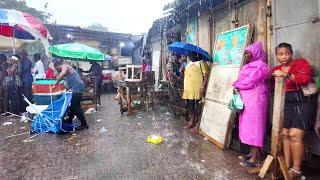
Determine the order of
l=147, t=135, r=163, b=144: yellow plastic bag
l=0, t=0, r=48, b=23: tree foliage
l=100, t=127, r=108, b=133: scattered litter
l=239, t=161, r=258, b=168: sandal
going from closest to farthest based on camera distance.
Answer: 1. l=239, t=161, r=258, b=168: sandal
2. l=147, t=135, r=163, b=144: yellow plastic bag
3. l=100, t=127, r=108, b=133: scattered litter
4. l=0, t=0, r=48, b=23: tree foliage

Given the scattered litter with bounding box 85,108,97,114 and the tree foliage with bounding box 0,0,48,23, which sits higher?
the tree foliage with bounding box 0,0,48,23

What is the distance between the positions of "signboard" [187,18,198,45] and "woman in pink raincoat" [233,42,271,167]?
5359mm

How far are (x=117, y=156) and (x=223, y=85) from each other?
2.68 m

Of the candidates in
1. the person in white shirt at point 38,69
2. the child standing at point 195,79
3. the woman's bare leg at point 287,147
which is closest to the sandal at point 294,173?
the woman's bare leg at point 287,147

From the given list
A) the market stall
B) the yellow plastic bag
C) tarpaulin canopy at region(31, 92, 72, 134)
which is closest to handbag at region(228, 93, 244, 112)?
the yellow plastic bag

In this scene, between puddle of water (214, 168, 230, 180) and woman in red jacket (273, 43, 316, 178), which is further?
puddle of water (214, 168, 230, 180)

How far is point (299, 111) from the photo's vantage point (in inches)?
171

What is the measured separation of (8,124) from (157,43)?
377 inches

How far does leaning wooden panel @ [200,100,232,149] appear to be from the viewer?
6.07 metres

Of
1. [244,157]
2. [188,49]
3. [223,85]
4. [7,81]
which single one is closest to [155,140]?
[223,85]

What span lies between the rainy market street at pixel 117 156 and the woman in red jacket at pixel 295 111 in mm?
720

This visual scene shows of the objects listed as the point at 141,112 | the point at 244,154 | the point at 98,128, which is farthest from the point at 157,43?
the point at 244,154

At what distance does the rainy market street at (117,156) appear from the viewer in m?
4.96

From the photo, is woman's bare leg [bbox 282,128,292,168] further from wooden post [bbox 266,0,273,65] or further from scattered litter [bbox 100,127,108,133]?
scattered litter [bbox 100,127,108,133]
